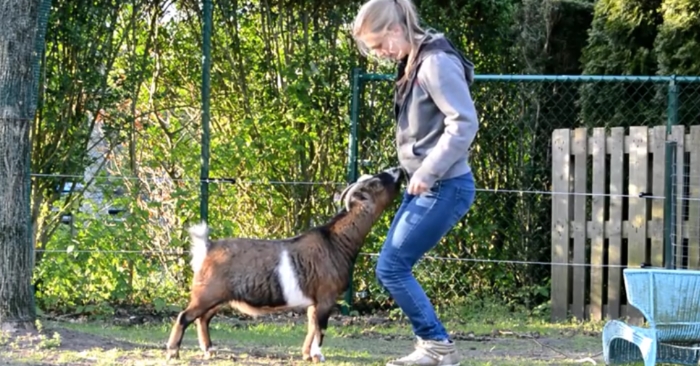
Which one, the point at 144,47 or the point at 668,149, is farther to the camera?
the point at 144,47

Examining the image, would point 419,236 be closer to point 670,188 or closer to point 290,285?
point 290,285

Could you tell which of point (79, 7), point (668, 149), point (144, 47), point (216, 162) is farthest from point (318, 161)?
point (668, 149)

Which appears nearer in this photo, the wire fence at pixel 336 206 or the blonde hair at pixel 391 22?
the blonde hair at pixel 391 22

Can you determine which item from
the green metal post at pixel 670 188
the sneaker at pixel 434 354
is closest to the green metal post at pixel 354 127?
the green metal post at pixel 670 188

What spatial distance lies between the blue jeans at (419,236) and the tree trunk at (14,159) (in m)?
2.62

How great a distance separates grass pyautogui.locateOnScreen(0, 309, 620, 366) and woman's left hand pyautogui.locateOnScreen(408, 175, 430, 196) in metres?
1.55

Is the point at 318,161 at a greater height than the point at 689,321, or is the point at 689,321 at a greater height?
the point at 318,161

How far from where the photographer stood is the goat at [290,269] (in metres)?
6.19

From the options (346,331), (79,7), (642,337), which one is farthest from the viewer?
(79,7)

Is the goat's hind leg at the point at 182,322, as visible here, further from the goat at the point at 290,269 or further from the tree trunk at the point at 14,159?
the tree trunk at the point at 14,159

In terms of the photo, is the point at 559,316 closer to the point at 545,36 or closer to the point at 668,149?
the point at 668,149

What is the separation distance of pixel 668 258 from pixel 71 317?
16.6 feet

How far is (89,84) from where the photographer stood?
9070mm

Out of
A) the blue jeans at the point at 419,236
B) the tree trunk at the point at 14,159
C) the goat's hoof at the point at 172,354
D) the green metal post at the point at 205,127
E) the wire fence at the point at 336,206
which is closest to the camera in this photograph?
the blue jeans at the point at 419,236
